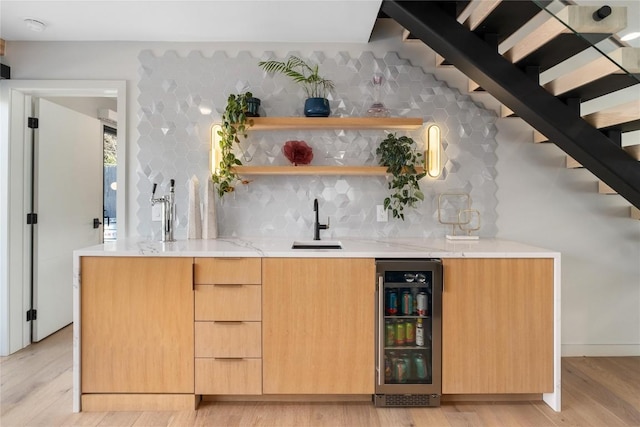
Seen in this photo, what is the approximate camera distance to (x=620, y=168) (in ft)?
7.36

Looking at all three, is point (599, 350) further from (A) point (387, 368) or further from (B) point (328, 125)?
(B) point (328, 125)

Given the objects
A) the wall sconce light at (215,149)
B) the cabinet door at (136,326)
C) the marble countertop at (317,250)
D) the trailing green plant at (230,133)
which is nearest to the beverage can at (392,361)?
the marble countertop at (317,250)

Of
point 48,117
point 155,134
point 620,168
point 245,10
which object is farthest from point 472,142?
point 48,117

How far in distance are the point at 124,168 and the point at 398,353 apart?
89.8 inches

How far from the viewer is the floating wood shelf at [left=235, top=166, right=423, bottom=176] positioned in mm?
2732

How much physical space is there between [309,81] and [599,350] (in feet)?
9.54

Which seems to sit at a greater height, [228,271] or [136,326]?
[228,271]

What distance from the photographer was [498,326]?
2260 millimetres

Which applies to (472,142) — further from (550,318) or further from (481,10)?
(550,318)

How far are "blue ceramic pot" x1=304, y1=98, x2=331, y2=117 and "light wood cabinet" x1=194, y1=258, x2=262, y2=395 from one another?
1133mm

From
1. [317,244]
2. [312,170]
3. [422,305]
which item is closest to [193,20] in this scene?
[312,170]

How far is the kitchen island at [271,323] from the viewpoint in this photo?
2.24 meters

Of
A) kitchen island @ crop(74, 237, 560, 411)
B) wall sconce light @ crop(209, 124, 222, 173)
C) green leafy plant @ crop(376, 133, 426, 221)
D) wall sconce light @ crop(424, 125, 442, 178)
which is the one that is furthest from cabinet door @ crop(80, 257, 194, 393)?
wall sconce light @ crop(424, 125, 442, 178)

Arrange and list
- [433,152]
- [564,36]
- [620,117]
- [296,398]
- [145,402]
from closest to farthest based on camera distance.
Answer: [564,36]
[620,117]
[145,402]
[296,398]
[433,152]
